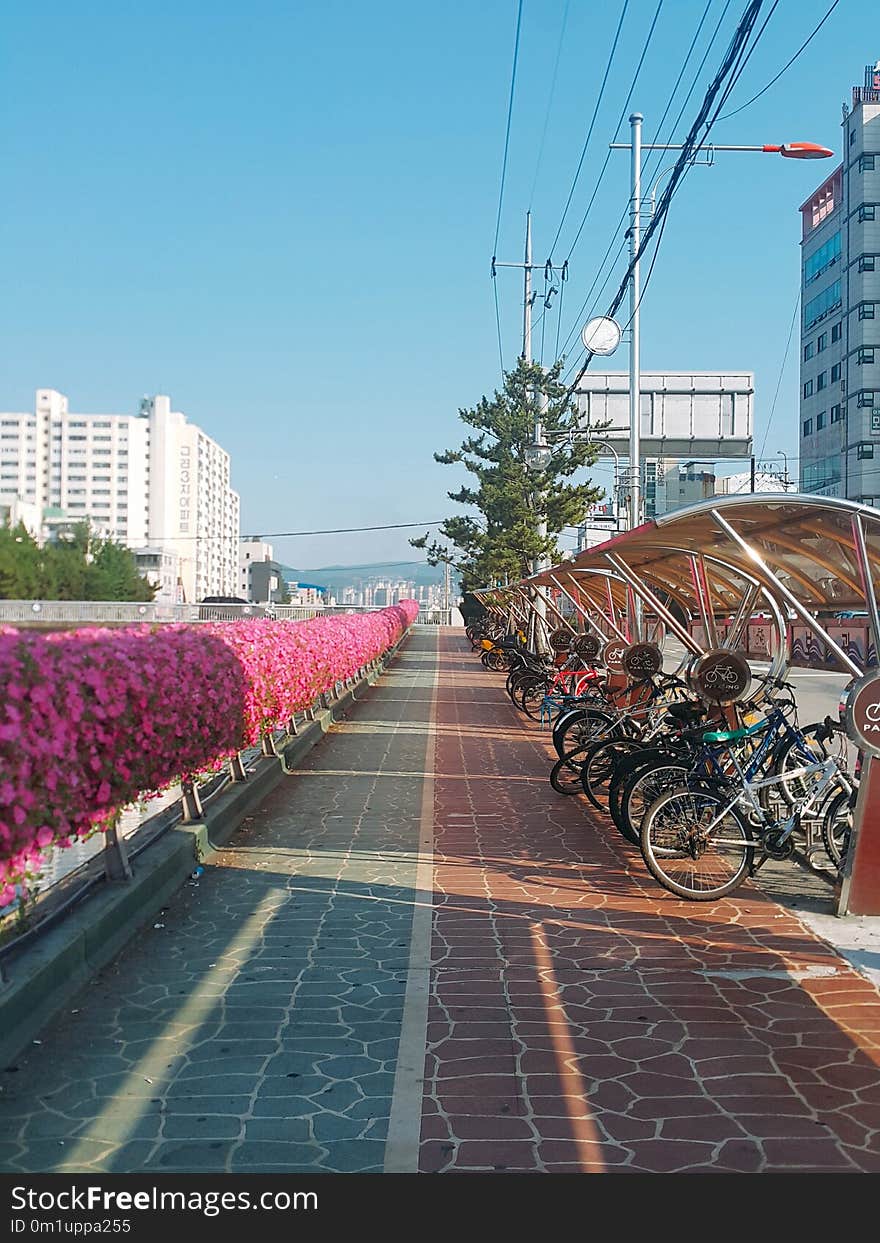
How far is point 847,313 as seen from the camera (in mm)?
61469

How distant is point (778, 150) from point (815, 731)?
617 cm

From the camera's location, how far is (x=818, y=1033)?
441 cm

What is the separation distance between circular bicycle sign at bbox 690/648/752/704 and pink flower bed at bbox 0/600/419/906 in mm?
3179

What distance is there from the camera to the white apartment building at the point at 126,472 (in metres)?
140

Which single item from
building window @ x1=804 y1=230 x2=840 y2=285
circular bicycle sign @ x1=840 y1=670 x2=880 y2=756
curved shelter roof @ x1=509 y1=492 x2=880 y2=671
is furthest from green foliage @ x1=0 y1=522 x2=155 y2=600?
circular bicycle sign @ x1=840 y1=670 x2=880 y2=756

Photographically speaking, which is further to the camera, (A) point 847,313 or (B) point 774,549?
(A) point 847,313

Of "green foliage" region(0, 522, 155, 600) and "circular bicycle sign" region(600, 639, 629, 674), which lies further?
"green foliage" region(0, 522, 155, 600)

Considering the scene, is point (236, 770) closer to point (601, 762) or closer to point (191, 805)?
point (191, 805)

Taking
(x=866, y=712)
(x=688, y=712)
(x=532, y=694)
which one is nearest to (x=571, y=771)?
(x=688, y=712)

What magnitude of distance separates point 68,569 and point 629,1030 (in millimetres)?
79464

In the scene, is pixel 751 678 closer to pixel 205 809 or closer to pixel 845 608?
pixel 845 608

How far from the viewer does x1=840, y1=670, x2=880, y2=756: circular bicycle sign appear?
5797 millimetres

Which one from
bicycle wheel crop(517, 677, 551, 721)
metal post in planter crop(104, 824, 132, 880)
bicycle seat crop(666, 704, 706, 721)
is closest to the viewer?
metal post in planter crop(104, 824, 132, 880)

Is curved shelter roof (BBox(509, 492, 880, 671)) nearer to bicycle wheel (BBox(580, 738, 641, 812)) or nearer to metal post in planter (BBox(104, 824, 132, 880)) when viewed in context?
bicycle wheel (BBox(580, 738, 641, 812))
